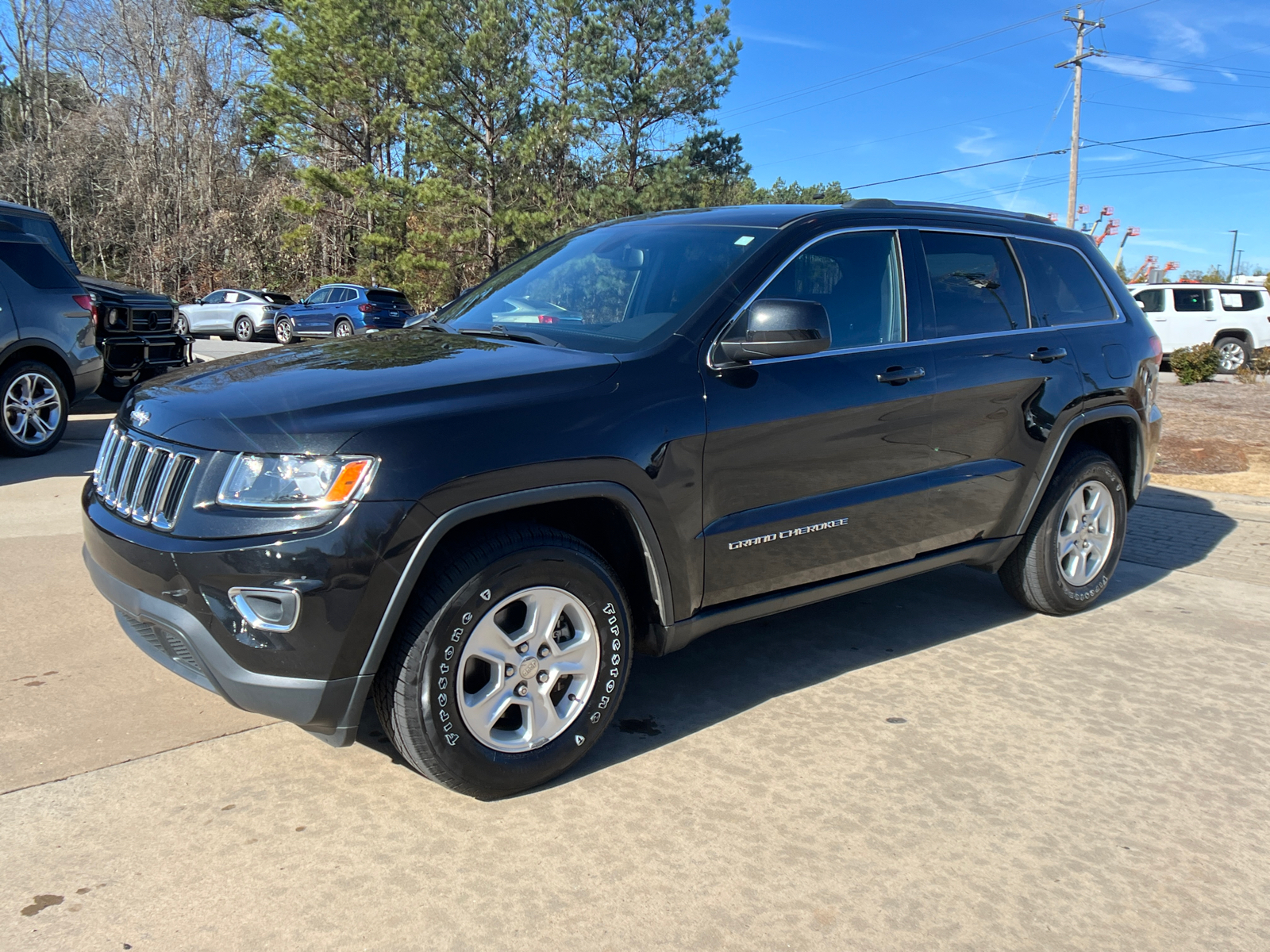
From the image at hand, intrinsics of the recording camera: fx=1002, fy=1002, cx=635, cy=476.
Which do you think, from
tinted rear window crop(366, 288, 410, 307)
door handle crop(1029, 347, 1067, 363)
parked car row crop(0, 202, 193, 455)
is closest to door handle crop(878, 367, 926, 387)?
door handle crop(1029, 347, 1067, 363)

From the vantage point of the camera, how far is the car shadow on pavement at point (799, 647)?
11.9ft

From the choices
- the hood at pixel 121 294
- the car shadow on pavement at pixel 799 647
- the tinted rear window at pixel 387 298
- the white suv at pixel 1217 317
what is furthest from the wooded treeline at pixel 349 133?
the car shadow on pavement at pixel 799 647

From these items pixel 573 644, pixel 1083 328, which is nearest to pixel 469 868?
pixel 573 644

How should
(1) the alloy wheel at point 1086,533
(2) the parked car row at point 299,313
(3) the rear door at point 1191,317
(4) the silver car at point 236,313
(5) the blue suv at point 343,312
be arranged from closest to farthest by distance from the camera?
1. (1) the alloy wheel at point 1086,533
2. (3) the rear door at point 1191,317
3. (5) the blue suv at point 343,312
4. (2) the parked car row at point 299,313
5. (4) the silver car at point 236,313

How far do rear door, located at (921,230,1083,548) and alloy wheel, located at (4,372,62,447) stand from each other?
7125 mm

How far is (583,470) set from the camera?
118 inches

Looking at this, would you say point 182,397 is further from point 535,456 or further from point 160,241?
point 160,241

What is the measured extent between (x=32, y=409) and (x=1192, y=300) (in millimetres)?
22224

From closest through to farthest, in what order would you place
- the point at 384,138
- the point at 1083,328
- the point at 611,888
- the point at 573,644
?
the point at 611,888 → the point at 573,644 → the point at 1083,328 → the point at 384,138

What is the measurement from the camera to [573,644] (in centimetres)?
312

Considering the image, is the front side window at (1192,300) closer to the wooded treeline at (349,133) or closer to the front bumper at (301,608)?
the wooded treeline at (349,133)

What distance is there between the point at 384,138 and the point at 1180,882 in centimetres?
3650

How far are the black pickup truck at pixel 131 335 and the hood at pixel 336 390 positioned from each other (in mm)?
7633

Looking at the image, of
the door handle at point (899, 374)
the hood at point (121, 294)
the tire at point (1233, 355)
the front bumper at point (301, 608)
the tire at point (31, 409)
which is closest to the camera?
the front bumper at point (301, 608)
